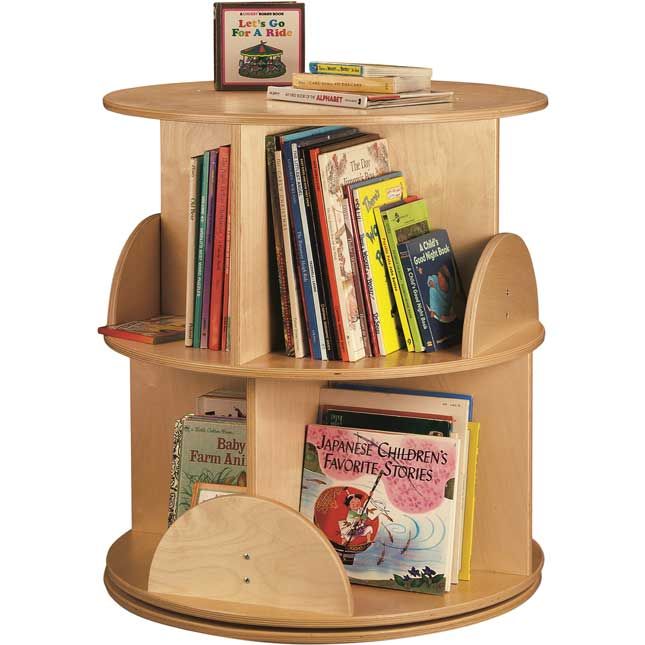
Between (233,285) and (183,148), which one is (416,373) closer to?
(233,285)

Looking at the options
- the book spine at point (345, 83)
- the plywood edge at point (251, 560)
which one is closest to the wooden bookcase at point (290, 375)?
the plywood edge at point (251, 560)

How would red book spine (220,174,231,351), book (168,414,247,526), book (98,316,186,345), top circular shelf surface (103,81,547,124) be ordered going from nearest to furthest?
1. top circular shelf surface (103,81,547,124)
2. red book spine (220,174,231,351)
3. book (98,316,186,345)
4. book (168,414,247,526)

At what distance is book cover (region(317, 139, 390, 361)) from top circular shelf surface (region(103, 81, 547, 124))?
14 centimetres

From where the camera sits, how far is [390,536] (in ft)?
14.7

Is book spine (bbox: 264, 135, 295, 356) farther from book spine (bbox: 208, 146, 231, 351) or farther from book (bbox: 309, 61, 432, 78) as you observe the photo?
book (bbox: 309, 61, 432, 78)

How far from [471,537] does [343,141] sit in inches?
42.5

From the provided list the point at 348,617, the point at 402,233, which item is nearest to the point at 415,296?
the point at 402,233

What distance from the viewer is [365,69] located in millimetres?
4328

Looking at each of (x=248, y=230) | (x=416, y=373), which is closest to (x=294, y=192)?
(x=248, y=230)

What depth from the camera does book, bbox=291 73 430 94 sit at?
14.0 ft

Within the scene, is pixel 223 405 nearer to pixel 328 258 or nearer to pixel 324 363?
pixel 324 363

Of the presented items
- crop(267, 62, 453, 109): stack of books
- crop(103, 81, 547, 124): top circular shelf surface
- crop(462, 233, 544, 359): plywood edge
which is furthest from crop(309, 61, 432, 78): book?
crop(462, 233, 544, 359): plywood edge

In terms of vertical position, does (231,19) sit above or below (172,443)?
above

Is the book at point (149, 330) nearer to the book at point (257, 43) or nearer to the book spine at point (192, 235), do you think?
the book spine at point (192, 235)
